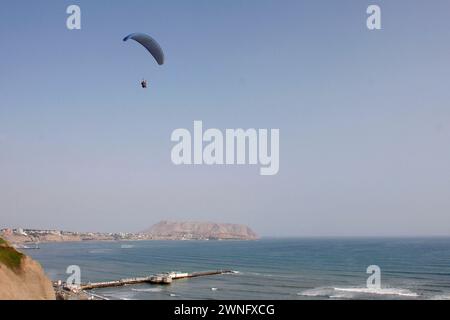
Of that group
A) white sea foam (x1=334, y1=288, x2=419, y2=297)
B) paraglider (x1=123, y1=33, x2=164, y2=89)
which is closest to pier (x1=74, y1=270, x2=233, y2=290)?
white sea foam (x1=334, y1=288, x2=419, y2=297)

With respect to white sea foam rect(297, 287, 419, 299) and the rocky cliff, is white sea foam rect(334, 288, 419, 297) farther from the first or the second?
the rocky cliff

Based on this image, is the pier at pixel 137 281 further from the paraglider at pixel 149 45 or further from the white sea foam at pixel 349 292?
the paraglider at pixel 149 45

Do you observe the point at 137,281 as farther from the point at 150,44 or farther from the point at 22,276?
the point at 150,44

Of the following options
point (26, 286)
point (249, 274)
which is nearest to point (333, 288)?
point (249, 274)

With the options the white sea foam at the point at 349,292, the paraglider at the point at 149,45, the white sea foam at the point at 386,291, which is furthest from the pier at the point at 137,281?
the paraglider at the point at 149,45

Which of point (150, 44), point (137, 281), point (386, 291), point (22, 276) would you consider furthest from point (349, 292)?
point (150, 44)
